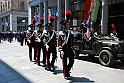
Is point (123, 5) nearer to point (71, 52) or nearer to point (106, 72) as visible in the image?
point (106, 72)

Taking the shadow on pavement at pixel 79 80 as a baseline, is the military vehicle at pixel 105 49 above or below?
above

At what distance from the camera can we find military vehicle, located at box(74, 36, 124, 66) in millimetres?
7719

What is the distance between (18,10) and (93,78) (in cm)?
4622

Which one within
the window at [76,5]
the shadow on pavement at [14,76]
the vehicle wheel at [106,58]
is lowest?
the shadow on pavement at [14,76]

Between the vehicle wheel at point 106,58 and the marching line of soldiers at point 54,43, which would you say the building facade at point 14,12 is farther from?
the vehicle wheel at point 106,58

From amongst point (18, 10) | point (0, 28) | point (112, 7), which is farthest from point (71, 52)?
point (0, 28)

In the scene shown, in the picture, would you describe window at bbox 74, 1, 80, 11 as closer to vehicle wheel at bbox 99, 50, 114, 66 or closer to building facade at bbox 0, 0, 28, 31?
vehicle wheel at bbox 99, 50, 114, 66

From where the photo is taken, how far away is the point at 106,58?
804 centimetres

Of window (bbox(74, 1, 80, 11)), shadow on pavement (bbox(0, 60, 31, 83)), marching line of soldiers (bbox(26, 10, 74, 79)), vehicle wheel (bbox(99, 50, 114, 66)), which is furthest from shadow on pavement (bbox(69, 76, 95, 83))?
window (bbox(74, 1, 80, 11))

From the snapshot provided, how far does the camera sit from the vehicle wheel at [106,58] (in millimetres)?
7773

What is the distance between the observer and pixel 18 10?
49.4m

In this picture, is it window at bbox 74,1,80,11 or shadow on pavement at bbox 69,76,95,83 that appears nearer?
shadow on pavement at bbox 69,76,95,83

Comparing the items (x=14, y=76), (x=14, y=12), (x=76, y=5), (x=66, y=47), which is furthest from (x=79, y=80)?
(x=14, y=12)

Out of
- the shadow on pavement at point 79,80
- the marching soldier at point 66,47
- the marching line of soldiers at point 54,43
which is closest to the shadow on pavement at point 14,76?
the marching line of soldiers at point 54,43
